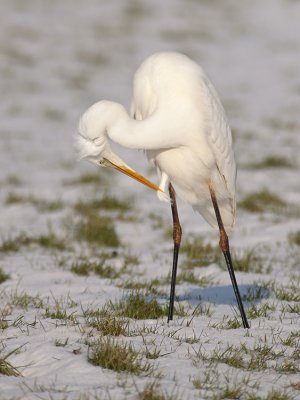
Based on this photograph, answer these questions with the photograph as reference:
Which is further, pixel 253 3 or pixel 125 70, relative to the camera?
pixel 253 3

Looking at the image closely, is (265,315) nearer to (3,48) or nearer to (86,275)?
(86,275)

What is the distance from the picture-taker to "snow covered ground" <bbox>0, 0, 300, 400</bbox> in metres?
3.65

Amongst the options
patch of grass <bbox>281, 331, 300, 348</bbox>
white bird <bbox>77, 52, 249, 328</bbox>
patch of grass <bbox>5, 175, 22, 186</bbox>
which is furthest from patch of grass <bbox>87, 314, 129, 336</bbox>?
patch of grass <bbox>5, 175, 22, 186</bbox>

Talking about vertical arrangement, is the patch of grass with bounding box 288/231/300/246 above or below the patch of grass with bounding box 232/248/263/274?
above

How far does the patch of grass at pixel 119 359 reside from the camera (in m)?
3.65

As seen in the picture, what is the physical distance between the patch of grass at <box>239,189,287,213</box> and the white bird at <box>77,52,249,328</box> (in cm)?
365

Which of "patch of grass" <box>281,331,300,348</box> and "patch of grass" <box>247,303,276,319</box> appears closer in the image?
"patch of grass" <box>281,331,300,348</box>

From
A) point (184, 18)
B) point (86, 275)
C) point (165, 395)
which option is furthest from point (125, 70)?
point (165, 395)

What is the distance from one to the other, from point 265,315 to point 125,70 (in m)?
19.1

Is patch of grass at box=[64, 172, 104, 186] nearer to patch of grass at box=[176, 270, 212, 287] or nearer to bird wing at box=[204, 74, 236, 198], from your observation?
patch of grass at box=[176, 270, 212, 287]

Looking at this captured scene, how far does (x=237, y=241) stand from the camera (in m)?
8.20

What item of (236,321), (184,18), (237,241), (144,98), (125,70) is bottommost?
(236,321)

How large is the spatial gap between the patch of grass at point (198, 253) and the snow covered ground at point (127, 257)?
27mm

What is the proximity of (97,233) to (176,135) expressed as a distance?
A: 10.8 ft
